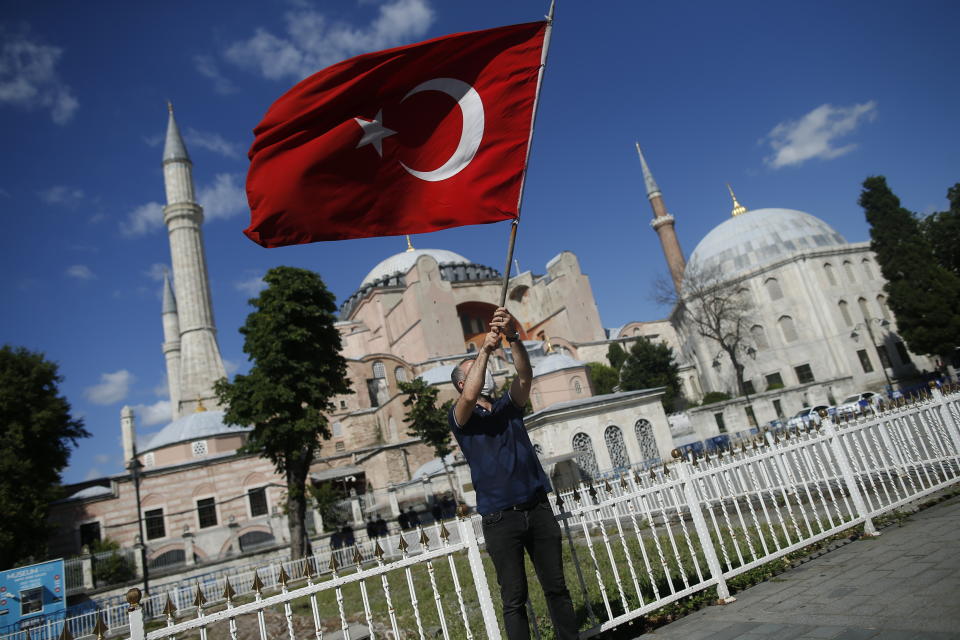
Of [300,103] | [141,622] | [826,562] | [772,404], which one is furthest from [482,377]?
[772,404]

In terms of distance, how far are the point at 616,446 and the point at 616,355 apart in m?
23.5

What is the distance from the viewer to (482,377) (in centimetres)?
322

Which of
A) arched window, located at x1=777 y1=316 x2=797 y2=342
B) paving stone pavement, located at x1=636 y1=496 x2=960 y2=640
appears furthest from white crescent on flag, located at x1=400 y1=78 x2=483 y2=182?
arched window, located at x1=777 y1=316 x2=797 y2=342

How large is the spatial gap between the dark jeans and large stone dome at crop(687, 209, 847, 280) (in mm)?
35497

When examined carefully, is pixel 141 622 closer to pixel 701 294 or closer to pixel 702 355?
pixel 701 294

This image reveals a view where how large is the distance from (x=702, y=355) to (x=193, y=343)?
34490mm

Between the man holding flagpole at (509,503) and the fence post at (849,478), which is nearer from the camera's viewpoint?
the man holding flagpole at (509,503)

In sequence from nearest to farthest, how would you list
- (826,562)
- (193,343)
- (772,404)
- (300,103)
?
(300,103) < (826,562) < (772,404) < (193,343)

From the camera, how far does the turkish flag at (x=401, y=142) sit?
4141mm

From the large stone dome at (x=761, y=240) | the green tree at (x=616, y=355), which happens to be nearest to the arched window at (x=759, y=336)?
the large stone dome at (x=761, y=240)

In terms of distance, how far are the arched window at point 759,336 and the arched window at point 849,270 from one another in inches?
245

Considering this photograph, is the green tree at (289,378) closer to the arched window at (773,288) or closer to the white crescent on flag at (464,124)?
the white crescent on flag at (464,124)

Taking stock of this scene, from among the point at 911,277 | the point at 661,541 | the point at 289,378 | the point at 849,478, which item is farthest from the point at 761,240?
the point at 849,478

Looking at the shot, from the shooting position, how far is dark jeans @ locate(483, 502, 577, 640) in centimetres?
311
